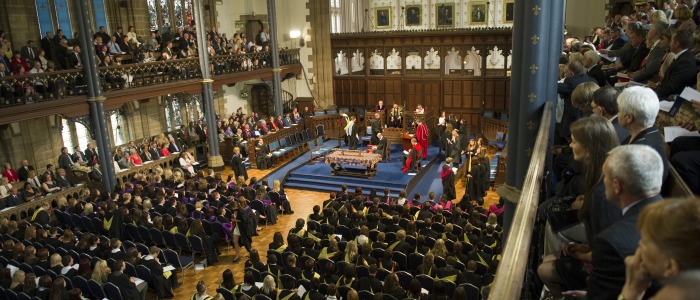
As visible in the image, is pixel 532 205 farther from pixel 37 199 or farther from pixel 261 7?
pixel 261 7

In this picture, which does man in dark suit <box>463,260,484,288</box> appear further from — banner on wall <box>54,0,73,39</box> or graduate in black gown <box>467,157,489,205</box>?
banner on wall <box>54,0,73,39</box>

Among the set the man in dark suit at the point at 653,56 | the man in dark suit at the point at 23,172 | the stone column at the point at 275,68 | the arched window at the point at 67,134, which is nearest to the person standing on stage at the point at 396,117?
the stone column at the point at 275,68

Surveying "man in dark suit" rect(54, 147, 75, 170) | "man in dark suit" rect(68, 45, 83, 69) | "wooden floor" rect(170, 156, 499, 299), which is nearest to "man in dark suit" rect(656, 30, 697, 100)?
"wooden floor" rect(170, 156, 499, 299)

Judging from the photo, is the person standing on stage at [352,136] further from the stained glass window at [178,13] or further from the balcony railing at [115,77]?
the stained glass window at [178,13]

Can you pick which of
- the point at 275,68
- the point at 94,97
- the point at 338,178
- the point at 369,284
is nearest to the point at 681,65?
the point at 369,284

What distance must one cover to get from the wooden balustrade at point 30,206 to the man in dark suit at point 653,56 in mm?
13794

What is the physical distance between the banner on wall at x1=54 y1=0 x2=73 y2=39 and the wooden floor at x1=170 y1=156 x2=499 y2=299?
7.44 metres

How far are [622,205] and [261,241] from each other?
456 inches

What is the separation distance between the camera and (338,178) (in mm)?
17078

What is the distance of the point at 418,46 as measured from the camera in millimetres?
23375

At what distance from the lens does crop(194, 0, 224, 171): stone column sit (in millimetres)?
17750

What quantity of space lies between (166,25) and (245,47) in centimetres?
349

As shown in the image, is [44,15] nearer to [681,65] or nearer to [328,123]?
[328,123]

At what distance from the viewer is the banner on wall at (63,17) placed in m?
17.6
